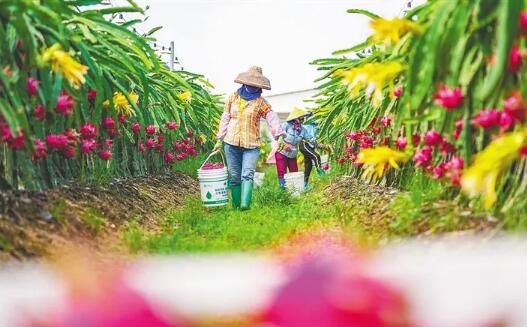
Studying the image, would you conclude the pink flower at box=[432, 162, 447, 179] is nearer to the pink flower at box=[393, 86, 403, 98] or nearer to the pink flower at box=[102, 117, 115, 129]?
the pink flower at box=[393, 86, 403, 98]

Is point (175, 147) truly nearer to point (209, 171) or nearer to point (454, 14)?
point (209, 171)

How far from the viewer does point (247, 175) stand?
12.8 feet

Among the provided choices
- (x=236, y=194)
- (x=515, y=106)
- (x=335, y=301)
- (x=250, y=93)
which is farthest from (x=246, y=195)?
(x=335, y=301)

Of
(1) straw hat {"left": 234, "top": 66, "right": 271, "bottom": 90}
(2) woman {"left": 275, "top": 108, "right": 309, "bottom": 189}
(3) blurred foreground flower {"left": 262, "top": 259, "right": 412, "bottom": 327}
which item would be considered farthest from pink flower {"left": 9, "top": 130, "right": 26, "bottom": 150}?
(2) woman {"left": 275, "top": 108, "right": 309, "bottom": 189}

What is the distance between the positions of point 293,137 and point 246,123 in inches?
71.4

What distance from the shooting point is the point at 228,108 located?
405cm

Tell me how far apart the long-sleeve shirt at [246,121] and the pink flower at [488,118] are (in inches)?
98.3

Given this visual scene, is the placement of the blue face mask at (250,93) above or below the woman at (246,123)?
above

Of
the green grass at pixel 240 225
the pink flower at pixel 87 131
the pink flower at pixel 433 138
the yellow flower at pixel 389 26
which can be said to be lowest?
the green grass at pixel 240 225

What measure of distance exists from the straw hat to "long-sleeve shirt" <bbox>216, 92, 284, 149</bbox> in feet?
0.51

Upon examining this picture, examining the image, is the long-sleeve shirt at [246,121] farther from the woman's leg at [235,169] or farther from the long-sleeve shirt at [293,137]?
the long-sleeve shirt at [293,137]

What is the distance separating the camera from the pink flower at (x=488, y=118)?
4.82 feet

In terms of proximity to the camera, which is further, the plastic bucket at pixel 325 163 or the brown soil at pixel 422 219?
the plastic bucket at pixel 325 163

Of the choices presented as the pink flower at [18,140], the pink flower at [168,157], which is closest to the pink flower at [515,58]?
the pink flower at [18,140]
